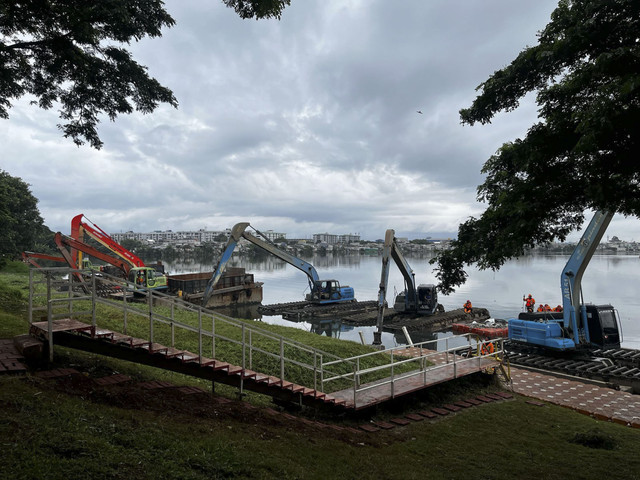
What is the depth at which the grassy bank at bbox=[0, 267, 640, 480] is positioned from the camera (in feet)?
16.3

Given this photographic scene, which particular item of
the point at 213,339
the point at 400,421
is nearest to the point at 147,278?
the point at 213,339

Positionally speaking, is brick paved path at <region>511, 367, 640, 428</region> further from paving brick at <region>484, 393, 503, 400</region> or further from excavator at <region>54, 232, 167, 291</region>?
excavator at <region>54, 232, 167, 291</region>

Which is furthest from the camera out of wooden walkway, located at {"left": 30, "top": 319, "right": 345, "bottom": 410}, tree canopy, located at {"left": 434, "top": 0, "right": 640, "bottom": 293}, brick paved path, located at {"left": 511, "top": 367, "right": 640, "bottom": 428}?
brick paved path, located at {"left": 511, "top": 367, "right": 640, "bottom": 428}

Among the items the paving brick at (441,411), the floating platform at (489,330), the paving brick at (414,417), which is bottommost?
the floating platform at (489,330)

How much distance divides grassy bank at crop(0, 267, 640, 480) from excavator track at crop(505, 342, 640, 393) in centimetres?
580

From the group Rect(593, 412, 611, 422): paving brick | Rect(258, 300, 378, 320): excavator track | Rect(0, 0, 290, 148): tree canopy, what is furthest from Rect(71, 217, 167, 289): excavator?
Rect(593, 412, 611, 422): paving brick

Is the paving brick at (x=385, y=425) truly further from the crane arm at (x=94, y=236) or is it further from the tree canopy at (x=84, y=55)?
the crane arm at (x=94, y=236)

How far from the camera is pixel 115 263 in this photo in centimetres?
4012

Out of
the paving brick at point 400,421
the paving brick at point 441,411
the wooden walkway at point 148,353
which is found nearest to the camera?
the wooden walkway at point 148,353

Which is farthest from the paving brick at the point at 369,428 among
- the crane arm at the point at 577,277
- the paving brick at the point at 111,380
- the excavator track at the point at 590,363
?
the crane arm at the point at 577,277

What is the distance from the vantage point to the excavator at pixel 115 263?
33.8 metres

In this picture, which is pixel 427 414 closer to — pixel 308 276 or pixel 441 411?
pixel 441 411

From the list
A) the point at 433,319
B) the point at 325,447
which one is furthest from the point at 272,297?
the point at 325,447

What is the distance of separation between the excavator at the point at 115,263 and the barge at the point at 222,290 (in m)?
1.73
